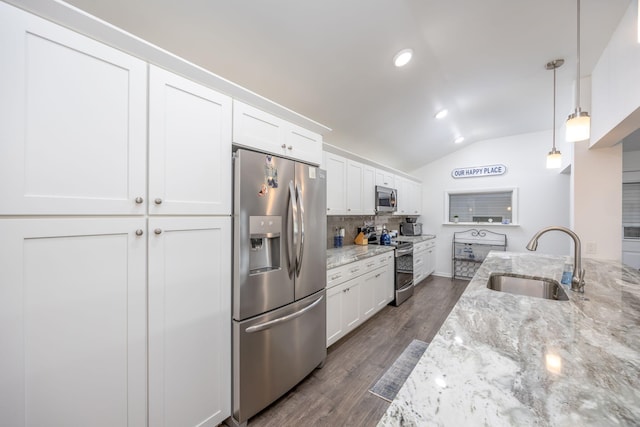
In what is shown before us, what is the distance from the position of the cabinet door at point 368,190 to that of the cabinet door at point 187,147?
2462mm

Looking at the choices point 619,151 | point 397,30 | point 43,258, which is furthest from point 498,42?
point 43,258

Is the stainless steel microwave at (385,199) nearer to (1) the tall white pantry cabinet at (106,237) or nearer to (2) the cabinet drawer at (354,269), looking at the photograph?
(2) the cabinet drawer at (354,269)

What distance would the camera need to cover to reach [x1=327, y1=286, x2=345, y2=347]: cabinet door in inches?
96.1

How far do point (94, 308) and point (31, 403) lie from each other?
0.37m

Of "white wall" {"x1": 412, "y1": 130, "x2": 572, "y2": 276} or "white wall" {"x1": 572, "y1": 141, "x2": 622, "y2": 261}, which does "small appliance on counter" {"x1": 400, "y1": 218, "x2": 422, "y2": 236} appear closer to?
"white wall" {"x1": 412, "y1": 130, "x2": 572, "y2": 276}

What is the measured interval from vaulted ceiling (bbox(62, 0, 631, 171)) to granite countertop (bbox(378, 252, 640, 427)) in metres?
2.09

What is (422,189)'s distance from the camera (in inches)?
231

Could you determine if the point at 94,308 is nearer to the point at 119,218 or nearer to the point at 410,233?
the point at 119,218

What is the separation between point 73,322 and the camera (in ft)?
3.46

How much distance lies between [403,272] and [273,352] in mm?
2736

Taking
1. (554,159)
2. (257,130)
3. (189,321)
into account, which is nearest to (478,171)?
(554,159)

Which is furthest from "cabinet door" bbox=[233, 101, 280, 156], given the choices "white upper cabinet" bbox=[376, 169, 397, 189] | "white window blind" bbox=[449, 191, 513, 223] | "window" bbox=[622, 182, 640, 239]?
"window" bbox=[622, 182, 640, 239]

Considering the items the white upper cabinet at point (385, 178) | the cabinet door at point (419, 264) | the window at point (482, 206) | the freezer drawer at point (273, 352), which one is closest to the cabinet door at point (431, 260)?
the cabinet door at point (419, 264)

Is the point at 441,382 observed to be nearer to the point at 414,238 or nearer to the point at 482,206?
the point at 414,238
